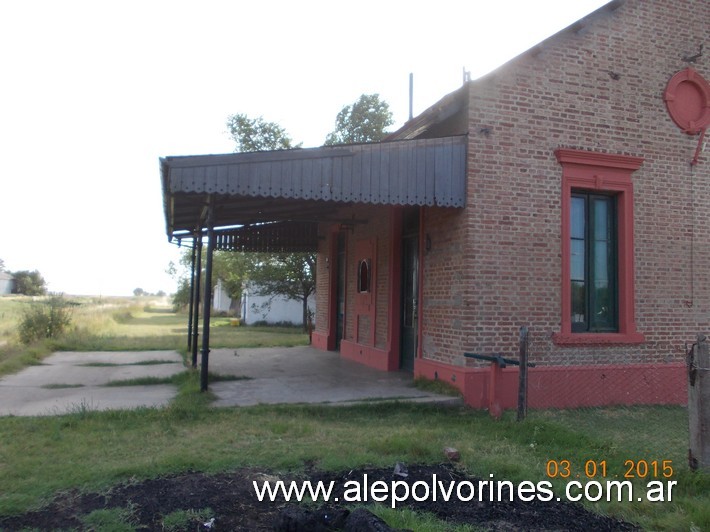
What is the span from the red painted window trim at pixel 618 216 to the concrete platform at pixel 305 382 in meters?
2.35

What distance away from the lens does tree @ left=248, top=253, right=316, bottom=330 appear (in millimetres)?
25500

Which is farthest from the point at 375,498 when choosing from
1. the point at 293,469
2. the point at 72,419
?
the point at 72,419

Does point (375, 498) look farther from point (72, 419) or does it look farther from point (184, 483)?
point (72, 419)

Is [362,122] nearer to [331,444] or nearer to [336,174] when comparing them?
[336,174]

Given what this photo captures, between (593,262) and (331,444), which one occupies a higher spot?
(593,262)

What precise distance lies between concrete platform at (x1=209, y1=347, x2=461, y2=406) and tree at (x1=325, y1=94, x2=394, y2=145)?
1509 centimetres

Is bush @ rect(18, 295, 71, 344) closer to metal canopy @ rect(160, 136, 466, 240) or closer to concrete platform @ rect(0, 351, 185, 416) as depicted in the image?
concrete platform @ rect(0, 351, 185, 416)

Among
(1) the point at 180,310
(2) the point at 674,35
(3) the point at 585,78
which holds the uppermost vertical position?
(2) the point at 674,35

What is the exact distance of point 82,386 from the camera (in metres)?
10.0

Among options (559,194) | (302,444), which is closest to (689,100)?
(559,194)

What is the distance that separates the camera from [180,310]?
63562 millimetres

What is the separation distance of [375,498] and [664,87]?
8.46 metres

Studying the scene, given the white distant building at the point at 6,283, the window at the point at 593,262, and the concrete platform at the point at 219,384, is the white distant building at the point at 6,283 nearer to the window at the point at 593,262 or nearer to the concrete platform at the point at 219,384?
the concrete platform at the point at 219,384

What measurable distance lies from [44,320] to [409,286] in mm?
11874
